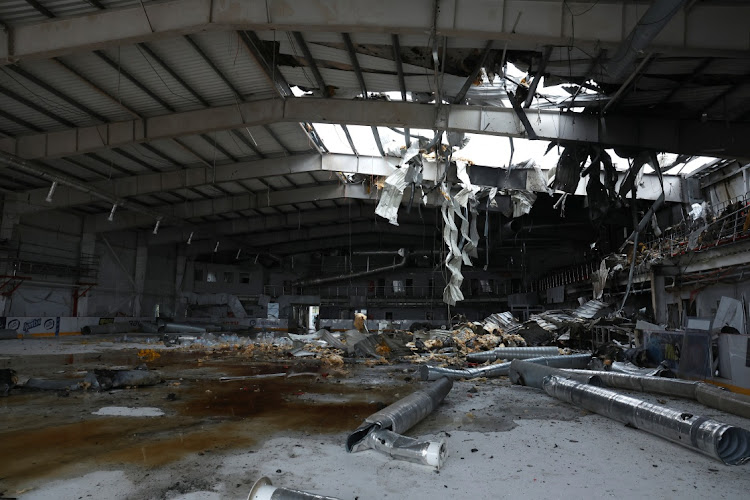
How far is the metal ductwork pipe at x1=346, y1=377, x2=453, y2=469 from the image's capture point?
4.00 metres

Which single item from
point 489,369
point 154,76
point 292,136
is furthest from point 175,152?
point 489,369

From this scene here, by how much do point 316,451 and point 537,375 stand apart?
5284 mm

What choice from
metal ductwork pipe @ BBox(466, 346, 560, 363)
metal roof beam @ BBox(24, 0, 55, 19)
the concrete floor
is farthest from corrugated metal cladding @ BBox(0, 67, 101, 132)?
metal ductwork pipe @ BBox(466, 346, 560, 363)

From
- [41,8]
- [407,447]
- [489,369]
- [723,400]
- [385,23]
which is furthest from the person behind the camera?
[489,369]

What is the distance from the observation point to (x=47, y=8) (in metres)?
9.66

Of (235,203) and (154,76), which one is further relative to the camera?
(235,203)

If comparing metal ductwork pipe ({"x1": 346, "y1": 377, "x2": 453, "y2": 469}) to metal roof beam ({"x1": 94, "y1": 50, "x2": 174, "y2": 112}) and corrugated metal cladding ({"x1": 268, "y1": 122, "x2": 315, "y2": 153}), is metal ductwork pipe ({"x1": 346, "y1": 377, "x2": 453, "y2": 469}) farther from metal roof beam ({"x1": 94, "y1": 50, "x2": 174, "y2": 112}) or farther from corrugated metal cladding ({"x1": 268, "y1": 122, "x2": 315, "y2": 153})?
corrugated metal cladding ({"x1": 268, "y1": 122, "x2": 315, "y2": 153})

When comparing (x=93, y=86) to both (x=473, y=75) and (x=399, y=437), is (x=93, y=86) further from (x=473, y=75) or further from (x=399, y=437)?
(x=399, y=437)

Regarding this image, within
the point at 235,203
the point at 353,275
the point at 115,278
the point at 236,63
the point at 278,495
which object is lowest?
the point at 278,495

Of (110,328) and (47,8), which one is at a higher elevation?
(47,8)

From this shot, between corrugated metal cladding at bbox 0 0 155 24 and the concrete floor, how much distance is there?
829 centimetres

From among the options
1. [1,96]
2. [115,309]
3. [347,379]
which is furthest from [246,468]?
[115,309]

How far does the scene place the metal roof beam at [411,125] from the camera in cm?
1021

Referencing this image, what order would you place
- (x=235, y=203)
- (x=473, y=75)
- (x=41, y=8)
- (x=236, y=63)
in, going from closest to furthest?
(x=41, y=8), (x=473, y=75), (x=236, y=63), (x=235, y=203)
